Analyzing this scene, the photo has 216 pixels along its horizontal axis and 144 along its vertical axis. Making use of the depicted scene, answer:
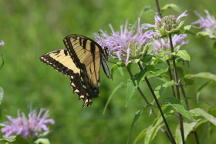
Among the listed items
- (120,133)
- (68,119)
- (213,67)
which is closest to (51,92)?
(68,119)

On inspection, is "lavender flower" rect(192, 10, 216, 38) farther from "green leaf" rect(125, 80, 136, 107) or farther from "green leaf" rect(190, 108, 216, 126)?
"green leaf" rect(125, 80, 136, 107)

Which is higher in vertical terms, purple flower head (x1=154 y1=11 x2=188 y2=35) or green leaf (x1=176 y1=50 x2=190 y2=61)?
purple flower head (x1=154 y1=11 x2=188 y2=35)

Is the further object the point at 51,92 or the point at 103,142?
the point at 51,92

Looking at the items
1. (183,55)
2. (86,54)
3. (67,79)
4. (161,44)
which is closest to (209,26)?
(161,44)

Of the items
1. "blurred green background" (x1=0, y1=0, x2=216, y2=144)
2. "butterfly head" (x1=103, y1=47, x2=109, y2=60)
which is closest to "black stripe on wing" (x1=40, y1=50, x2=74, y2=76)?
"butterfly head" (x1=103, y1=47, x2=109, y2=60)

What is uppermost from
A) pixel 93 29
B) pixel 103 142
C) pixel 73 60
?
pixel 93 29

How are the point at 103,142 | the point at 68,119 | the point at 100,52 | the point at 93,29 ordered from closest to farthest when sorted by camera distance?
the point at 100,52
the point at 103,142
the point at 68,119
the point at 93,29

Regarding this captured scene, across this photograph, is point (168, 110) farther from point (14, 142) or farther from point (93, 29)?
point (93, 29)

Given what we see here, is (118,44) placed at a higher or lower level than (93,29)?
lower
